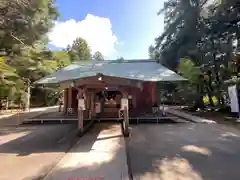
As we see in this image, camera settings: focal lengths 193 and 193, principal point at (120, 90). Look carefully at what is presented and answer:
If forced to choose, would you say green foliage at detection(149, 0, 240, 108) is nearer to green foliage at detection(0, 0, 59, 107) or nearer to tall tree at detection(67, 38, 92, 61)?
green foliage at detection(0, 0, 59, 107)

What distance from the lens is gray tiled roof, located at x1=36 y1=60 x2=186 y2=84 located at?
9.31 meters

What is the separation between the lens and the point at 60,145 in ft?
17.0

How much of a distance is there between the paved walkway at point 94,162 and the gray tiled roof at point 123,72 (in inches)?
100

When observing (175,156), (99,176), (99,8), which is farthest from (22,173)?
(99,8)

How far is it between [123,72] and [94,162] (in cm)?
741

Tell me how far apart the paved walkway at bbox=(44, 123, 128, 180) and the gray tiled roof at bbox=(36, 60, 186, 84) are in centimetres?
255

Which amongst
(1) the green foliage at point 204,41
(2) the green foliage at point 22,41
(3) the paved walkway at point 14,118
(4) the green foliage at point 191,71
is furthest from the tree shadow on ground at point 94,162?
(1) the green foliage at point 204,41

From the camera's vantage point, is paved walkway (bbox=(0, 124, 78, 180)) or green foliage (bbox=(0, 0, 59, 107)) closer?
paved walkway (bbox=(0, 124, 78, 180))

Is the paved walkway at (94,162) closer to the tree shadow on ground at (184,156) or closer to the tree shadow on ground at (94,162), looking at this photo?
the tree shadow on ground at (94,162)

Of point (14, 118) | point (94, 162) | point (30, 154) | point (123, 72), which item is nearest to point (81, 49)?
point (14, 118)

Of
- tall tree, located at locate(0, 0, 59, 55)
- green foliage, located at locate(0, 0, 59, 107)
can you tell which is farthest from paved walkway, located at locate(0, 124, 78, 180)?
tall tree, located at locate(0, 0, 59, 55)

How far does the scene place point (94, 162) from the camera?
3812 mm

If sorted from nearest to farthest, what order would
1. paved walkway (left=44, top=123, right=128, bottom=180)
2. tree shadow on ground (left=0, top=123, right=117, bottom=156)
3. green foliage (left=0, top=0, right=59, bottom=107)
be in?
paved walkway (left=44, top=123, right=128, bottom=180), tree shadow on ground (left=0, top=123, right=117, bottom=156), green foliage (left=0, top=0, right=59, bottom=107)

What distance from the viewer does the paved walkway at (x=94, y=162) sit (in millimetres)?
3162
